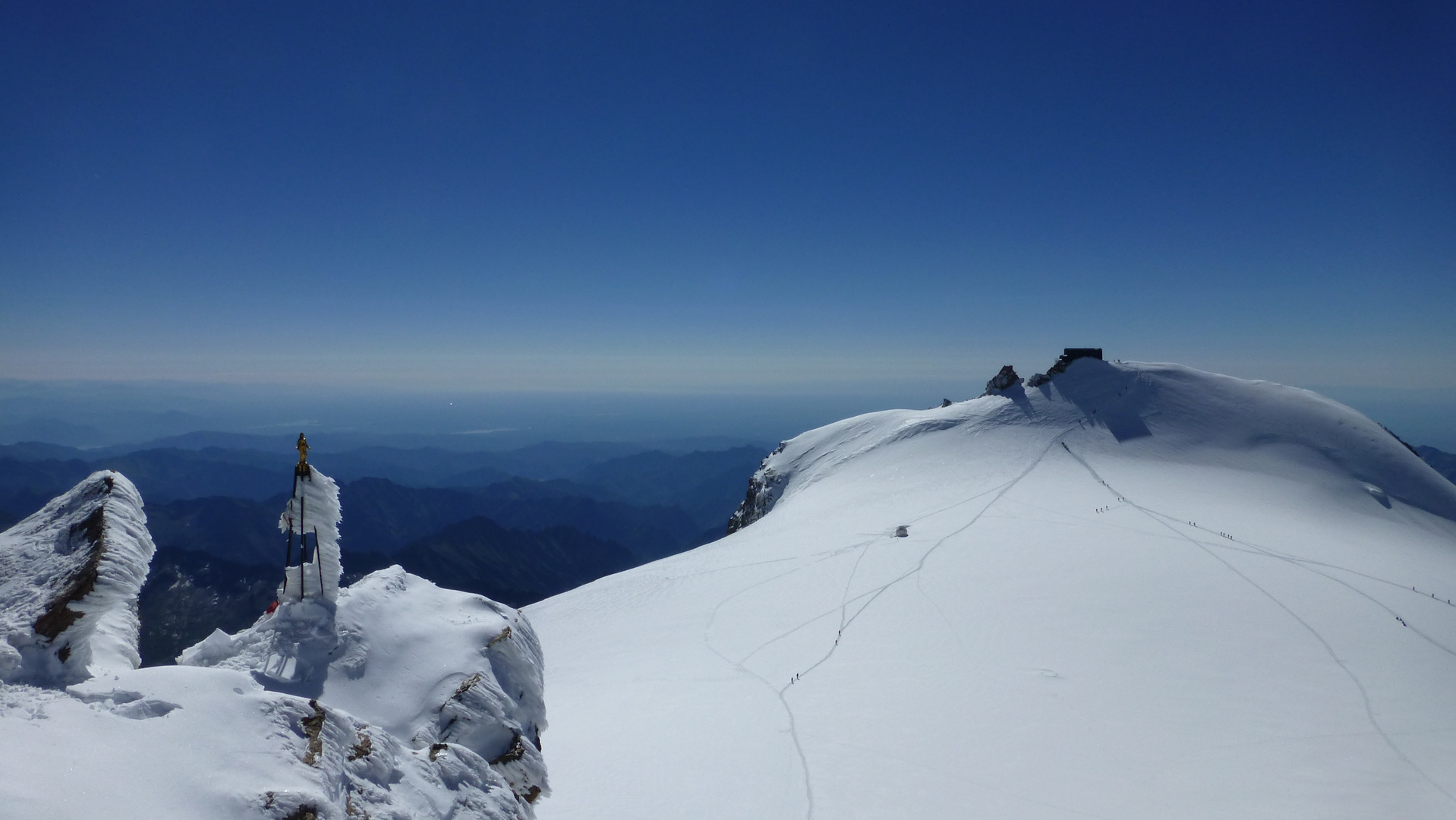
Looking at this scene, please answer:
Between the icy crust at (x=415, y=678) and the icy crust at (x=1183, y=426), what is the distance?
138 feet

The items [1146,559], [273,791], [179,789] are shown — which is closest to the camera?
[179,789]

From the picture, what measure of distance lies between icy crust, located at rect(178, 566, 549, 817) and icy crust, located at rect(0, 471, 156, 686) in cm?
191

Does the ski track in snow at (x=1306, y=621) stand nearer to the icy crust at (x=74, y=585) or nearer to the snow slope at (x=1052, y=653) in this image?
the snow slope at (x=1052, y=653)

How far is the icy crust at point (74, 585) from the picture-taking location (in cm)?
725

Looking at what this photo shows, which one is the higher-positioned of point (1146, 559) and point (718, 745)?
point (1146, 559)

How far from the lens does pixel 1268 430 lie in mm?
41219

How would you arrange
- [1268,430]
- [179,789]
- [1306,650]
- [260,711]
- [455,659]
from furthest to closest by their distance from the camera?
1. [1268,430]
2. [1306,650]
3. [455,659]
4. [260,711]
5. [179,789]

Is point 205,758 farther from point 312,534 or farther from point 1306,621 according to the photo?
point 1306,621

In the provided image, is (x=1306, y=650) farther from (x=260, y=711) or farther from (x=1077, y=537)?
(x=260, y=711)

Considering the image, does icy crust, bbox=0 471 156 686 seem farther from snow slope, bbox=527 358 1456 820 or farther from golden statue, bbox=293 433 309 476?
snow slope, bbox=527 358 1456 820

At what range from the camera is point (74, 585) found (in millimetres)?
→ 8062

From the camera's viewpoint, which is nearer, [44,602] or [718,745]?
[44,602]

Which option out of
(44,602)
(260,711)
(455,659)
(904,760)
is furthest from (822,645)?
(44,602)

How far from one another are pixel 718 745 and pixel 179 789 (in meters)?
10.7
